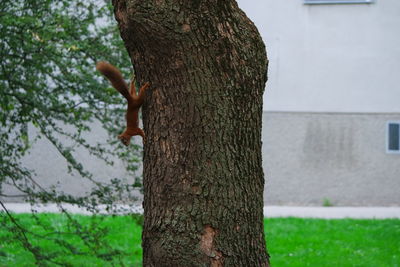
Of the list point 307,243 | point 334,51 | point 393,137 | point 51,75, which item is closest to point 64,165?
point 334,51

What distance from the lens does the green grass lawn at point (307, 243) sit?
7375 millimetres

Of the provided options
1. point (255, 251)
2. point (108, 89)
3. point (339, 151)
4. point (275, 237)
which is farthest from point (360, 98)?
point (255, 251)

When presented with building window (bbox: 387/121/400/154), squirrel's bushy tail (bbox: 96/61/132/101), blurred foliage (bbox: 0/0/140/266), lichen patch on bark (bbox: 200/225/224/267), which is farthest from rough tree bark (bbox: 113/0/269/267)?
building window (bbox: 387/121/400/154)

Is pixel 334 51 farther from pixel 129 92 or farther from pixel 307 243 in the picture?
pixel 129 92

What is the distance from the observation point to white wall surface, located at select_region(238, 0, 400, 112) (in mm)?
11914

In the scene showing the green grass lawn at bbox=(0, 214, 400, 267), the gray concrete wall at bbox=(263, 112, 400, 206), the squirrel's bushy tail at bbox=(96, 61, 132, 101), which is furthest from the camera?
the gray concrete wall at bbox=(263, 112, 400, 206)

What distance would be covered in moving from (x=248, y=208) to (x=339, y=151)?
9178 millimetres

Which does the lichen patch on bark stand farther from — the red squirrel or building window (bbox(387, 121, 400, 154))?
building window (bbox(387, 121, 400, 154))

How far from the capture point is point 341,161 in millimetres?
12023

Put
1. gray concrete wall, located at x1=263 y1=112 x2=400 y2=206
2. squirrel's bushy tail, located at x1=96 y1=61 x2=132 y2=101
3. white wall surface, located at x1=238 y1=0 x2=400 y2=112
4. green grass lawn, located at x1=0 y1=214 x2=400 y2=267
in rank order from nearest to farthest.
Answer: squirrel's bushy tail, located at x1=96 y1=61 x2=132 y2=101
green grass lawn, located at x1=0 y1=214 x2=400 y2=267
white wall surface, located at x1=238 y1=0 x2=400 y2=112
gray concrete wall, located at x1=263 y1=112 x2=400 y2=206

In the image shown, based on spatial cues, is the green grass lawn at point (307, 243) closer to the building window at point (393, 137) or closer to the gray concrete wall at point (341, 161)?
the gray concrete wall at point (341, 161)

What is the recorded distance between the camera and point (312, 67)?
1196 centimetres

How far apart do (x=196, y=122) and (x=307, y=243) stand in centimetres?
565

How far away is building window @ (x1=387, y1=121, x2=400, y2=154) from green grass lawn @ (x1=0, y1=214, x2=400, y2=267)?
8.25ft
